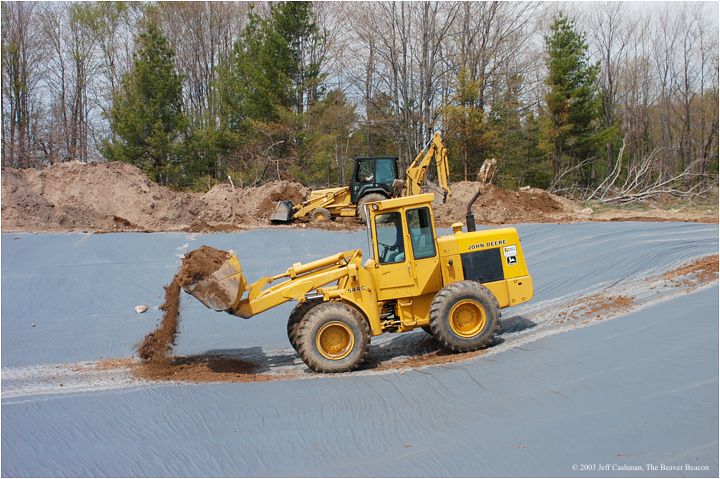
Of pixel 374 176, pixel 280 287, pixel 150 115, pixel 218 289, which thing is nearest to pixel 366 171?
pixel 374 176

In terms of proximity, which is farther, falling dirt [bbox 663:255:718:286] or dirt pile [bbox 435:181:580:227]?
dirt pile [bbox 435:181:580:227]

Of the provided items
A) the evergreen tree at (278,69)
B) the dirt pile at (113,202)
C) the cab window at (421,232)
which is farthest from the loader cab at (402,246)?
the evergreen tree at (278,69)

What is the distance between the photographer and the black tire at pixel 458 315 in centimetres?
772

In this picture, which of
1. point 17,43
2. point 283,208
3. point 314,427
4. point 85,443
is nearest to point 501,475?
point 314,427

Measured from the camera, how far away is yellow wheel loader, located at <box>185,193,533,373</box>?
7.52 meters

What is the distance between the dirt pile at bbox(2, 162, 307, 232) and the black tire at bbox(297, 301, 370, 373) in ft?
29.4

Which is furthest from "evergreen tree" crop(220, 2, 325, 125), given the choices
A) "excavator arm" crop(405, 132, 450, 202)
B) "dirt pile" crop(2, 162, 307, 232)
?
"excavator arm" crop(405, 132, 450, 202)

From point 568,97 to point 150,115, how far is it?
20.2 metres

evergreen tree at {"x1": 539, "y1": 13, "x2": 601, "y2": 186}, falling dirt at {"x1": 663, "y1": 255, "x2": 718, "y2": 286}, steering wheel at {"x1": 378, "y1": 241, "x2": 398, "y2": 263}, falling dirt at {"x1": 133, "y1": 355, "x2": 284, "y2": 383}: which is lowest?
falling dirt at {"x1": 133, "y1": 355, "x2": 284, "y2": 383}

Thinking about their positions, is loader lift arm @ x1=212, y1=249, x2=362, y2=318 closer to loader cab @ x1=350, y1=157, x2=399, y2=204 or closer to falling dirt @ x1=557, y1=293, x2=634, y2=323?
falling dirt @ x1=557, y1=293, x2=634, y2=323

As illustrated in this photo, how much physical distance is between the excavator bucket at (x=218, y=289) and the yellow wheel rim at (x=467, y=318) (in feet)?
8.86

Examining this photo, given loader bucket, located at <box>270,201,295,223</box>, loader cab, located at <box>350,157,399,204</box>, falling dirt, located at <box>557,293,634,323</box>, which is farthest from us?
loader bucket, located at <box>270,201,295,223</box>

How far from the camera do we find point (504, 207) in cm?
2077

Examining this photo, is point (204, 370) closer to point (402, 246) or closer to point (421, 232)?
point (402, 246)
